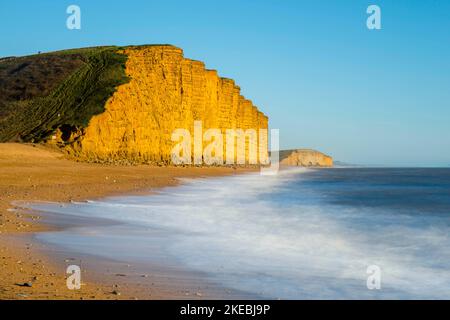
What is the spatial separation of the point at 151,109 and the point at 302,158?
141 meters

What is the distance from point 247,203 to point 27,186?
8350 mm

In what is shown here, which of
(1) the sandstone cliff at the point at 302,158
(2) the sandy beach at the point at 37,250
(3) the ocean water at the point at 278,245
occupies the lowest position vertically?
(1) the sandstone cliff at the point at 302,158

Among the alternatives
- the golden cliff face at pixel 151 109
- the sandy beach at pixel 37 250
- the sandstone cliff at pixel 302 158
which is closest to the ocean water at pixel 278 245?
the sandy beach at pixel 37 250

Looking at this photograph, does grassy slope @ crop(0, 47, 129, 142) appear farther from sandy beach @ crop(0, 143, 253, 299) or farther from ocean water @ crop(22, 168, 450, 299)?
ocean water @ crop(22, 168, 450, 299)

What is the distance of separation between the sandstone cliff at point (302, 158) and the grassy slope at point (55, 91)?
442 feet

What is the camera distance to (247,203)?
20531 mm

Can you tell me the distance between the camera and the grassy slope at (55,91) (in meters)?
45.1

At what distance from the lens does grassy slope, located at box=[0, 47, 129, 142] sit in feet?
148

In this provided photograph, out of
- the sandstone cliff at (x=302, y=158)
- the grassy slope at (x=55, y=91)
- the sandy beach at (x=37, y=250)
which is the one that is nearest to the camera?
the sandy beach at (x=37, y=250)

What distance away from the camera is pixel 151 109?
5247cm

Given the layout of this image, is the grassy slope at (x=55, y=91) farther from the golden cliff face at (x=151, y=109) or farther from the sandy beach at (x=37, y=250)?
the sandy beach at (x=37, y=250)

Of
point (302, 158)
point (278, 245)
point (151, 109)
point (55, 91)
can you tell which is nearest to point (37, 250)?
point (278, 245)
